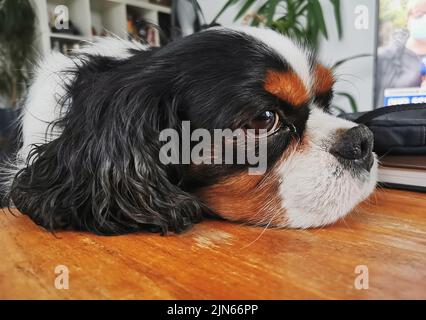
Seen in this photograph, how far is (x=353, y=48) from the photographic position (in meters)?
2.45

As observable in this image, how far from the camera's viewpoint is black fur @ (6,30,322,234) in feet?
2.85

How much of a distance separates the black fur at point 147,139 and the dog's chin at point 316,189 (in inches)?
2.5

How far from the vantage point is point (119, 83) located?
0.98m

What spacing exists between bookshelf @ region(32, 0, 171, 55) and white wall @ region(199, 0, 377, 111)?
638 millimetres

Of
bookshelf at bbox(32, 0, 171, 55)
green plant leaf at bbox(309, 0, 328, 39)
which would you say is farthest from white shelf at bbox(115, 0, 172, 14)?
green plant leaf at bbox(309, 0, 328, 39)

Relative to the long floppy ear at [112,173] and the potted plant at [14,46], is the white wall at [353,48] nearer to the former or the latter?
the potted plant at [14,46]

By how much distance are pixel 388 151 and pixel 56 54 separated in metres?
1.29

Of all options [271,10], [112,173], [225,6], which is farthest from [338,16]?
[112,173]

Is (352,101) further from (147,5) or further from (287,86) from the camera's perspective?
(287,86)

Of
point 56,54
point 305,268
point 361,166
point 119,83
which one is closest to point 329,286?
point 305,268

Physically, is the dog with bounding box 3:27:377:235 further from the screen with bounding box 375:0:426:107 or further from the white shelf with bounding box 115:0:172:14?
the white shelf with bounding box 115:0:172:14

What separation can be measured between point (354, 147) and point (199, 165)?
1.26 ft
